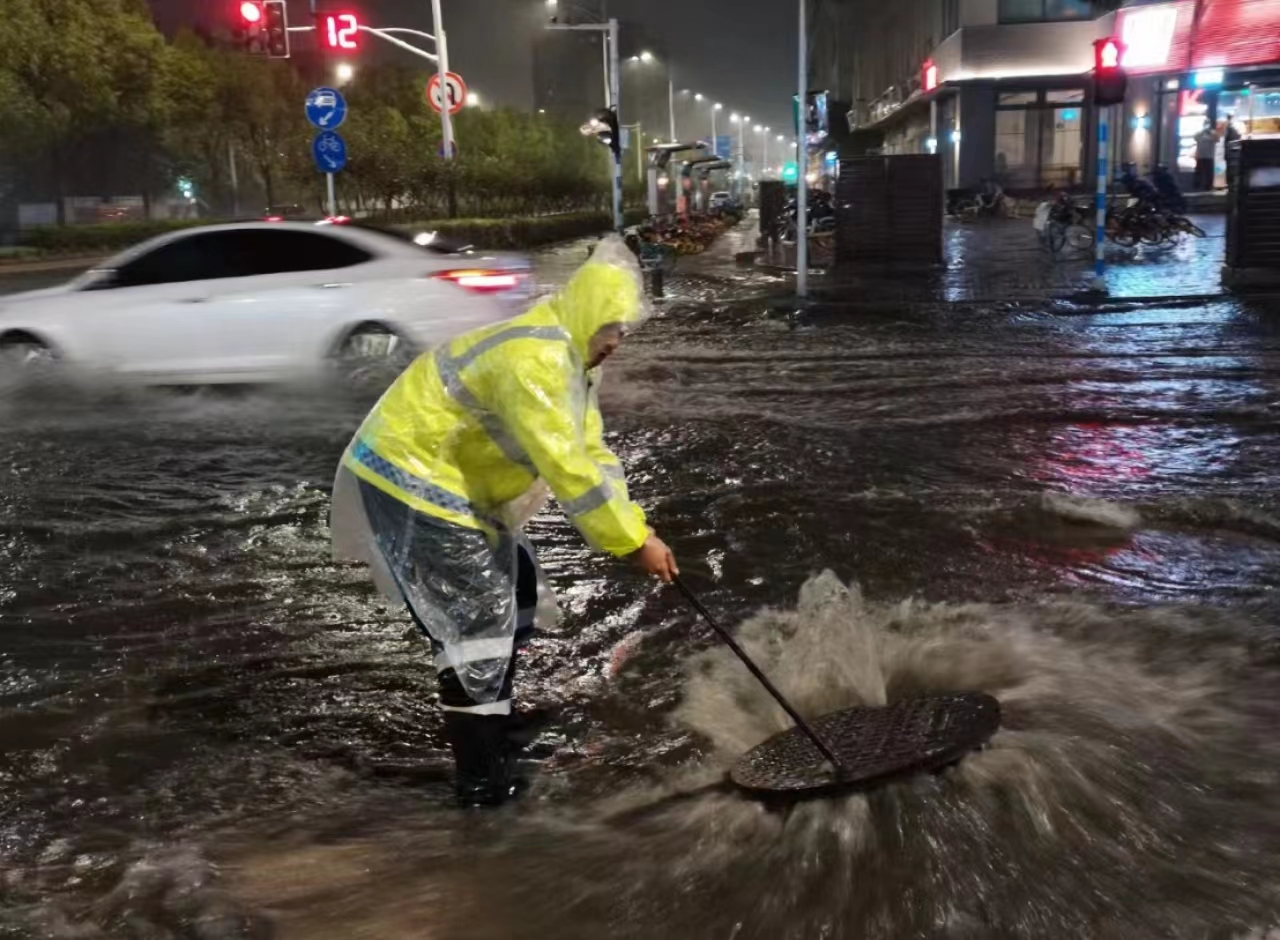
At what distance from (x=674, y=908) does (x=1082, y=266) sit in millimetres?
18706

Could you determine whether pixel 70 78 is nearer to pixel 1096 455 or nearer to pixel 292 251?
pixel 292 251

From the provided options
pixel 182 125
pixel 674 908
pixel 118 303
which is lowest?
pixel 674 908

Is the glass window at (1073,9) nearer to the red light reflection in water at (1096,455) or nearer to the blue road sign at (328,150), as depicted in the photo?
the blue road sign at (328,150)

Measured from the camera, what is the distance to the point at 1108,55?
1705 centimetres

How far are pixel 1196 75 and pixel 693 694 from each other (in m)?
34.1

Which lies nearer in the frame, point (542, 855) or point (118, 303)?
point (542, 855)

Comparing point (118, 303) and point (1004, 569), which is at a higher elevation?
point (118, 303)

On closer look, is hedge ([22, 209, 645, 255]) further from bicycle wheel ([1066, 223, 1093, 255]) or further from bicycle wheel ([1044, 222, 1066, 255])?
bicycle wheel ([1066, 223, 1093, 255])

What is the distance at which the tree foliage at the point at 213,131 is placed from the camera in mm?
37469

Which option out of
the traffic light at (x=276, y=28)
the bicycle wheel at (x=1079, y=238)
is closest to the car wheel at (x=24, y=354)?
the traffic light at (x=276, y=28)

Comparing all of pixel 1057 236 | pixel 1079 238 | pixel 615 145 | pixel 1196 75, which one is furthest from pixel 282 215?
pixel 1196 75

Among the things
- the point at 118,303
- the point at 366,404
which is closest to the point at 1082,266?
the point at 366,404

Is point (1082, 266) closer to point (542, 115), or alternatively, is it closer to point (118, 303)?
point (118, 303)

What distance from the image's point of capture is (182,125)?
4647 cm
